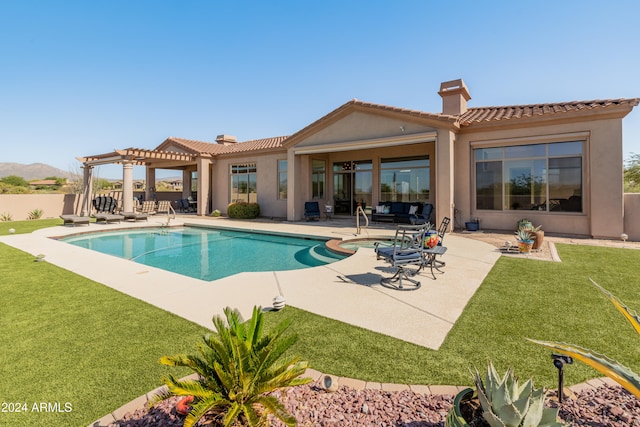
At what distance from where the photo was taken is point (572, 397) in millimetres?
2488

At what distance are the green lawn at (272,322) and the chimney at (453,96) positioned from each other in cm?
1060

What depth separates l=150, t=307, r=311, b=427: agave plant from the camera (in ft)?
6.27

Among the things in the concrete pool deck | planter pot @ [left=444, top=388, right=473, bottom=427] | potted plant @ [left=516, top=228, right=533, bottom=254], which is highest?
potted plant @ [left=516, top=228, right=533, bottom=254]

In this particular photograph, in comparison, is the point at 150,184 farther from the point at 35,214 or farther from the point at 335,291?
the point at 335,291

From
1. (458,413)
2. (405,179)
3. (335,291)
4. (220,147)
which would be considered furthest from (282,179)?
(458,413)

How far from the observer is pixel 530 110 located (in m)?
12.3

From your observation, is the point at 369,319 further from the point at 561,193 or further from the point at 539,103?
the point at 539,103

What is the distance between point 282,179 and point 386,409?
16.1 meters

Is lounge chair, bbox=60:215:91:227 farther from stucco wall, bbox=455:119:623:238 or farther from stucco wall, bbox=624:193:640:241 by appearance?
stucco wall, bbox=624:193:640:241

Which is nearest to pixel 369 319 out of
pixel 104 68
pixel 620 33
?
pixel 620 33

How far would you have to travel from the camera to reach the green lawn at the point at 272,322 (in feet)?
8.94

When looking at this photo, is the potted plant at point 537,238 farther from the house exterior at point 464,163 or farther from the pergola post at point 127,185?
the pergola post at point 127,185

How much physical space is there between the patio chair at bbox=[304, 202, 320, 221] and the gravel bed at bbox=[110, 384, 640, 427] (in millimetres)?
14029

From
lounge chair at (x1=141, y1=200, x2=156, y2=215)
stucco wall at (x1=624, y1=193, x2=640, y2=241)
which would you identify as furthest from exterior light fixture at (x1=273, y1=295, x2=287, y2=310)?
lounge chair at (x1=141, y1=200, x2=156, y2=215)
